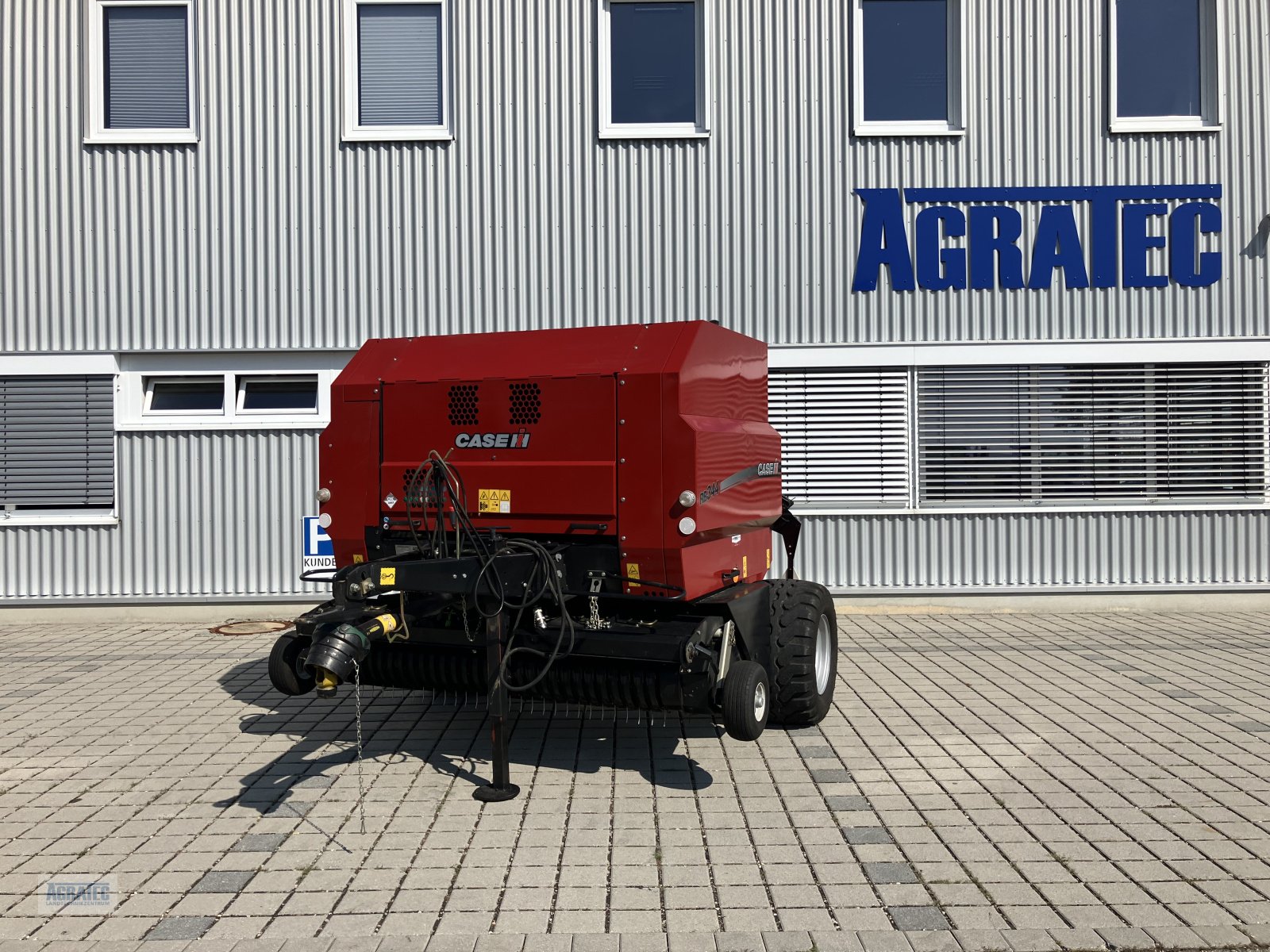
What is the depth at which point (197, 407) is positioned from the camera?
11.2 meters

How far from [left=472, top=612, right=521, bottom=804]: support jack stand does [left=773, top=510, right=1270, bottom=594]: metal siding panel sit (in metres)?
6.16

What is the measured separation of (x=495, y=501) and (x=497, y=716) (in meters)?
1.16

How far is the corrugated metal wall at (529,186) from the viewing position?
11.1m

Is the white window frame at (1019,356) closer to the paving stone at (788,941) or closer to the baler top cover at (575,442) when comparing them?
the baler top cover at (575,442)

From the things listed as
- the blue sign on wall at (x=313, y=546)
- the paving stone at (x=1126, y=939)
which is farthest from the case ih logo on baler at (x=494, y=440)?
the blue sign on wall at (x=313, y=546)

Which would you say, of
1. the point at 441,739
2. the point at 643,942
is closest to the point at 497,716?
the point at 441,739

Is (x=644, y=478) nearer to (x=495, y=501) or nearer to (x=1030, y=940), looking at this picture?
(x=495, y=501)

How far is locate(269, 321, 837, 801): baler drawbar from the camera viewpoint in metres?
5.31

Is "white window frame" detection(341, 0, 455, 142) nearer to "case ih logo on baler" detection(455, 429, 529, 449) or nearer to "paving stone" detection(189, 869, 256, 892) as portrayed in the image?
"case ih logo on baler" detection(455, 429, 529, 449)

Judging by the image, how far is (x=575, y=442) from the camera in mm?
5605

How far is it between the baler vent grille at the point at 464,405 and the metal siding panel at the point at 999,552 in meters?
5.86

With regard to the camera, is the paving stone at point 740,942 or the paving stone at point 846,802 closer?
the paving stone at point 740,942

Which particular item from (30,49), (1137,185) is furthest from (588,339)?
(30,49)

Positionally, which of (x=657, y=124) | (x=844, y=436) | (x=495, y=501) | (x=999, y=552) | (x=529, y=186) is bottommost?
(x=999, y=552)
